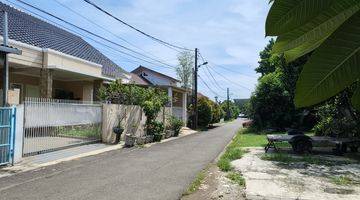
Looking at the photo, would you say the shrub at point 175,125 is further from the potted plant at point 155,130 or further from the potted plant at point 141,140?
the potted plant at point 141,140

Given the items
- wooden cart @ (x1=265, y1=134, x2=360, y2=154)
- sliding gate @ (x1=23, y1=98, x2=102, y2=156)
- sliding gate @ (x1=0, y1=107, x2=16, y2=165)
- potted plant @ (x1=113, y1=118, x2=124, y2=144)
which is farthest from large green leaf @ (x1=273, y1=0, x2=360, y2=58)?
potted plant @ (x1=113, y1=118, x2=124, y2=144)

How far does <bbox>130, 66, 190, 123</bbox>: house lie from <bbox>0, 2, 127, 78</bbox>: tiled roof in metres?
2.41

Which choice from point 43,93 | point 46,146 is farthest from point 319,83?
point 43,93

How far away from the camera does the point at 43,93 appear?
18469 mm

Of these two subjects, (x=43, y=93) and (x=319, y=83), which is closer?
(x=319, y=83)

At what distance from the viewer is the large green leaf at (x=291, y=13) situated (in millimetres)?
603

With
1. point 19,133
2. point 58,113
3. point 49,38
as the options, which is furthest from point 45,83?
point 19,133

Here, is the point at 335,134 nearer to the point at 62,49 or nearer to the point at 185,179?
the point at 185,179

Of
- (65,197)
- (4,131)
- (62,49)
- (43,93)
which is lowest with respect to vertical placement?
(65,197)

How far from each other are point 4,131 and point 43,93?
655 centimetres

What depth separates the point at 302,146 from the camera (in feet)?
52.4

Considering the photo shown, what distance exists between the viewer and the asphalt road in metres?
8.84

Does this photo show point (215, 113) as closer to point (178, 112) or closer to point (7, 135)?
point (178, 112)

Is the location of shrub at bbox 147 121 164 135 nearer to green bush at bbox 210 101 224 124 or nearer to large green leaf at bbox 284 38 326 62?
A: green bush at bbox 210 101 224 124
